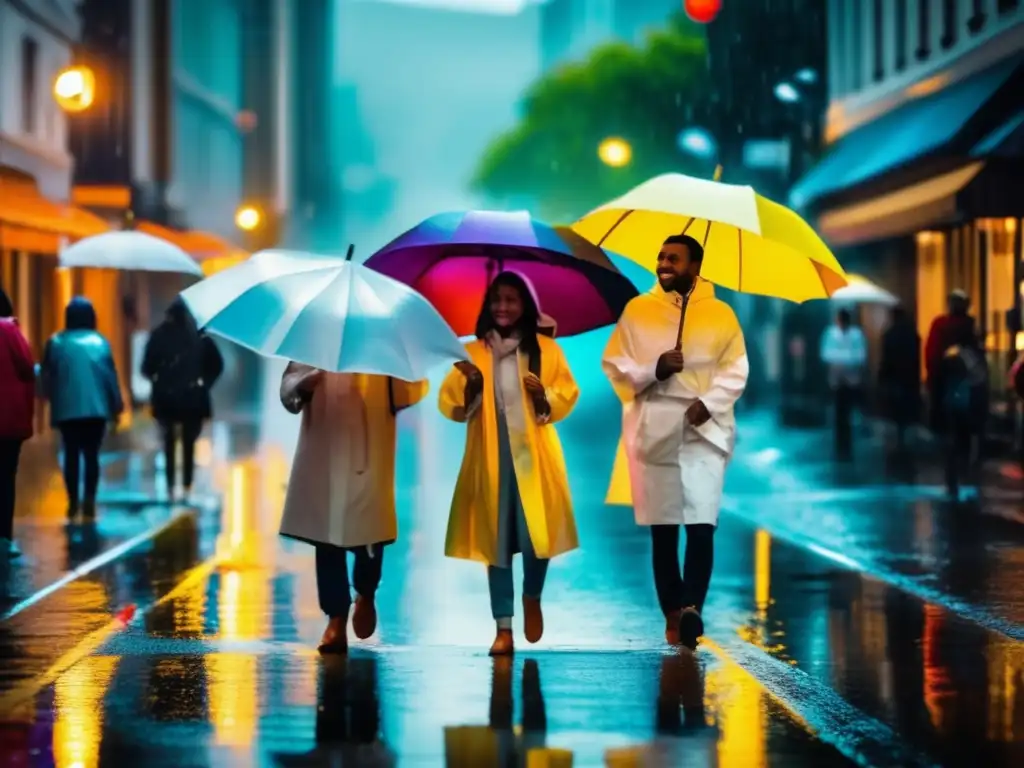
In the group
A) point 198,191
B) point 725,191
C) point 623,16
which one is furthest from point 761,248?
point 623,16

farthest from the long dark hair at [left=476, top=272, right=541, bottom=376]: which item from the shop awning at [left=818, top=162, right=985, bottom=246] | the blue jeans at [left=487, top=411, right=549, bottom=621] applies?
the shop awning at [left=818, top=162, right=985, bottom=246]

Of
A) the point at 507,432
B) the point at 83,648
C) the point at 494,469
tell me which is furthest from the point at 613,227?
the point at 83,648

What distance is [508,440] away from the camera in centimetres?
918

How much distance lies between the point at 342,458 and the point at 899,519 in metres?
8.31

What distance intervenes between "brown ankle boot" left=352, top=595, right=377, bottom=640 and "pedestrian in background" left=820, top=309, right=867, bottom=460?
50.4ft

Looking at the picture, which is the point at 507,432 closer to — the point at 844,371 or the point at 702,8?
the point at 702,8

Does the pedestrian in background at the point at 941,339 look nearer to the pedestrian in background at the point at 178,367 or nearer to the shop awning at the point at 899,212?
the shop awning at the point at 899,212

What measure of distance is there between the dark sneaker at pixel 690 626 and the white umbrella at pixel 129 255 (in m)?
8.87

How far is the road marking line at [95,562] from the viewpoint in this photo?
1118 centimetres

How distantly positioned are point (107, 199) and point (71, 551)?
25.6 meters

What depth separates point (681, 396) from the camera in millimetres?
9562

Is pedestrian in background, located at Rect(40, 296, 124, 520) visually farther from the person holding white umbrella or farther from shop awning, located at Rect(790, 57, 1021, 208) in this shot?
shop awning, located at Rect(790, 57, 1021, 208)

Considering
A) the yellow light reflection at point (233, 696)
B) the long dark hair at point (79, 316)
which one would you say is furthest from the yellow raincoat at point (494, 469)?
the long dark hair at point (79, 316)

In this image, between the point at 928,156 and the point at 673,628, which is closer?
the point at 673,628
